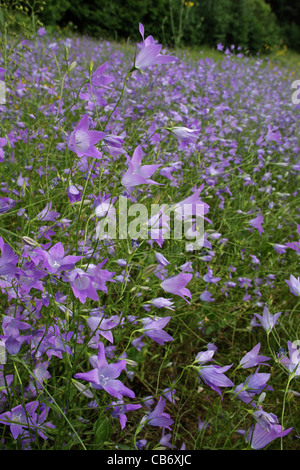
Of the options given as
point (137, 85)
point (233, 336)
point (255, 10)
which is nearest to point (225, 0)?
point (255, 10)

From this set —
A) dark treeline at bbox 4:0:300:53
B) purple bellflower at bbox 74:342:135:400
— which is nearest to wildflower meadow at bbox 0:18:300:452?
purple bellflower at bbox 74:342:135:400

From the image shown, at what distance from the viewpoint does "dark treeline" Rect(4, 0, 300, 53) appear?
906 centimetres

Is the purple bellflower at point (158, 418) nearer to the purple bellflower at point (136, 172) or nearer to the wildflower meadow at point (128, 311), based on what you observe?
the wildflower meadow at point (128, 311)

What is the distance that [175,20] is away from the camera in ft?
34.2

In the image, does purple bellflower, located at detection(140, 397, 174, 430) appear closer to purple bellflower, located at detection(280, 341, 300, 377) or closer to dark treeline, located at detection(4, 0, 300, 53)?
purple bellflower, located at detection(280, 341, 300, 377)

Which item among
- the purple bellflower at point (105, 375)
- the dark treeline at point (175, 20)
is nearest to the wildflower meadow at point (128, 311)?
the purple bellflower at point (105, 375)

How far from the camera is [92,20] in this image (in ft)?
31.4

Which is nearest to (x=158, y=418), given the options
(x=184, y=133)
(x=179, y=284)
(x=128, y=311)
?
(x=179, y=284)

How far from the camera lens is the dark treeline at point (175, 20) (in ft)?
29.7

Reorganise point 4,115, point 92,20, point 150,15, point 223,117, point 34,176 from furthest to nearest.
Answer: point 150,15
point 92,20
point 223,117
point 4,115
point 34,176

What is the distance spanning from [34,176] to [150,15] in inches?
413

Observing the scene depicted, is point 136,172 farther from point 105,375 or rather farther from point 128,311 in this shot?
point 128,311

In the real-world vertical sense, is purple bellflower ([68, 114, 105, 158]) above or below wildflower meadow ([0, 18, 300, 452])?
above

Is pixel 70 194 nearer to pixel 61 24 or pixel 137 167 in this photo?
pixel 137 167
